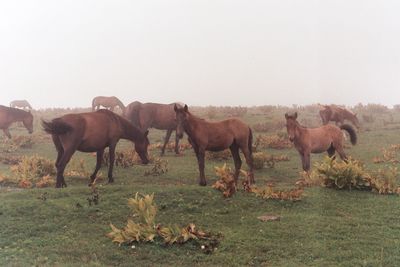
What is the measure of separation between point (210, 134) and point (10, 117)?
13.7 metres

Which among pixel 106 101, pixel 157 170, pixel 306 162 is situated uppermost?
pixel 106 101

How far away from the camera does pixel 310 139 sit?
13828 mm

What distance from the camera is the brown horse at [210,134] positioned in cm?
1116

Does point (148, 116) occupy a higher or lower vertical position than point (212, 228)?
higher

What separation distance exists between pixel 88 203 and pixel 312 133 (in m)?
7.68

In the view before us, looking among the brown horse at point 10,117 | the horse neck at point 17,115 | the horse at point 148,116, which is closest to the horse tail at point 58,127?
the horse at point 148,116

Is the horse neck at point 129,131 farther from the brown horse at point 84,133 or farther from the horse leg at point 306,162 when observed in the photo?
the horse leg at point 306,162

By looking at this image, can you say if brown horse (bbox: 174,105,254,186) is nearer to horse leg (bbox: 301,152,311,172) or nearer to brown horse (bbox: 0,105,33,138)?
horse leg (bbox: 301,152,311,172)

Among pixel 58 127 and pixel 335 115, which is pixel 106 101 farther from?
pixel 58 127

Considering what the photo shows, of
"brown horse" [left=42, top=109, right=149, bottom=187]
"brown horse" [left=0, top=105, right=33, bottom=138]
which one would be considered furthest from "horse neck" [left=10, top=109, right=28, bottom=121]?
"brown horse" [left=42, top=109, right=149, bottom=187]

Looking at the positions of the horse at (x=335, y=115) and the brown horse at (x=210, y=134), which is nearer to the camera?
the brown horse at (x=210, y=134)

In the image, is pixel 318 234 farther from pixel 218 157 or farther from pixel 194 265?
pixel 218 157

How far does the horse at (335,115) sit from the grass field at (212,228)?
14.1 m

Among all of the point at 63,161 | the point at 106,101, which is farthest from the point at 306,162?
the point at 106,101
